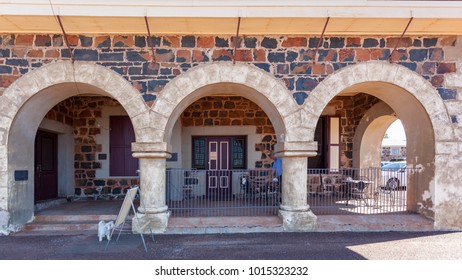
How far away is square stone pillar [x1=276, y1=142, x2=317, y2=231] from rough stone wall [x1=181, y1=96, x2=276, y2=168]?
11.2 ft

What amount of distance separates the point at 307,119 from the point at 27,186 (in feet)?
17.8

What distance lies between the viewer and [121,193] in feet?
29.0

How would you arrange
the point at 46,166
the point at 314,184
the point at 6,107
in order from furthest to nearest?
the point at 314,184
the point at 46,166
the point at 6,107

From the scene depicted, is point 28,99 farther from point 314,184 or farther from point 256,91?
point 314,184

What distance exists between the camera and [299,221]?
19.1 ft

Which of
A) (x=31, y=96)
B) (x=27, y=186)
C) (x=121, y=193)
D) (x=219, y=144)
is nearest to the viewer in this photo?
(x=31, y=96)

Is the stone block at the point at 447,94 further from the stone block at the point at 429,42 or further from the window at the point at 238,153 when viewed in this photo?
the window at the point at 238,153

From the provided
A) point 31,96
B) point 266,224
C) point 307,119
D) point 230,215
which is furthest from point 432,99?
point 31,96

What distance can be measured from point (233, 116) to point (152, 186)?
4112 mm

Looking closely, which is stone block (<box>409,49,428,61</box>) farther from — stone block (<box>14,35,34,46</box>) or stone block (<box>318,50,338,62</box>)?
stone block (<box>14,35,34,46</box>)

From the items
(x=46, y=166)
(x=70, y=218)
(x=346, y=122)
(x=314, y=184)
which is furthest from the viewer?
(x=346, y=122)

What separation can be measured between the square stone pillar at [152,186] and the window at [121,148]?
10.9 ft

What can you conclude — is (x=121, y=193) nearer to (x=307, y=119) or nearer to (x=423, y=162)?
(x=307, y=119)

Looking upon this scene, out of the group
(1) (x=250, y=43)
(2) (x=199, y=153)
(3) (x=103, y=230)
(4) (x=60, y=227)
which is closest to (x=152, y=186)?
(3) (x=103, y=230)
